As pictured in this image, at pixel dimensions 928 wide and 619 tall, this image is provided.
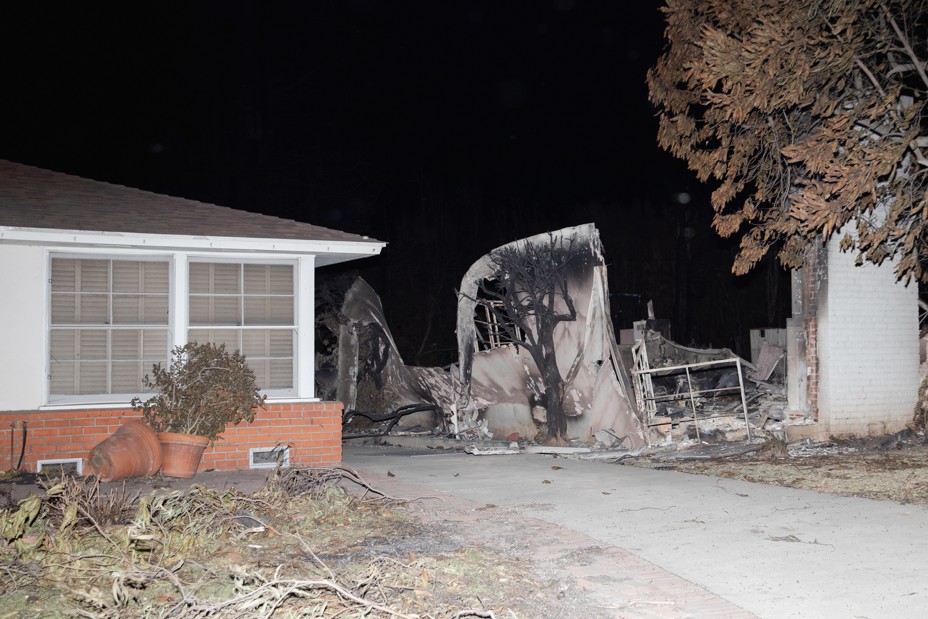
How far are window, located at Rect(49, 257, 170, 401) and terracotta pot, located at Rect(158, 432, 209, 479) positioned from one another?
1.08 meters

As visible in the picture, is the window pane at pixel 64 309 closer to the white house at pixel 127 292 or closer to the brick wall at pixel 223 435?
the white house at pixel 127 292

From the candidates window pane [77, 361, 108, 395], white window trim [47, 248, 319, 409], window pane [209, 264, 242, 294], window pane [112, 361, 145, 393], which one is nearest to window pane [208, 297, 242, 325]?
window pane [209, 264, 242, 294]

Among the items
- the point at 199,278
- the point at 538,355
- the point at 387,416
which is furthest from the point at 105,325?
the point at 538,355

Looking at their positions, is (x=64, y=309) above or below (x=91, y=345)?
above

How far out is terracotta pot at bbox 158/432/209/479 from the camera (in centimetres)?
955

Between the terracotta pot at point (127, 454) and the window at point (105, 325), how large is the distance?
34.1 inches

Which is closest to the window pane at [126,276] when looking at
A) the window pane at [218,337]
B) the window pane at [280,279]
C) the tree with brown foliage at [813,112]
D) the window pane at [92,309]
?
the window pane at [92,309]

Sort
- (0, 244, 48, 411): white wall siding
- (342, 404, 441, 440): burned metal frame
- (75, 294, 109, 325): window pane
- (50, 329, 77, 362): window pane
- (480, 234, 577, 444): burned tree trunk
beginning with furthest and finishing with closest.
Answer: (342, 404, 441, 440): burned metal frame < (480, 234, 577, 444): burned tree trunk < (75, 294, 109, 325): window pane < (50, 329, 77, 362): window pane < (0, 244, 48, 411): white wall siding

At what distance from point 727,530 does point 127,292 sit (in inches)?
291

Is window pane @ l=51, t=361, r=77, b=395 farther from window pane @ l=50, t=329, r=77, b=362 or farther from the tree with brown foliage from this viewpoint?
the tree with brown foliage

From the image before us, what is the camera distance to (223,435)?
10305mm

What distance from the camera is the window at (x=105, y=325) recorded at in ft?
32.6

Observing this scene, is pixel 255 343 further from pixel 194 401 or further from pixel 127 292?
pixel 127 292

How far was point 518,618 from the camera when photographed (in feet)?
16.4
